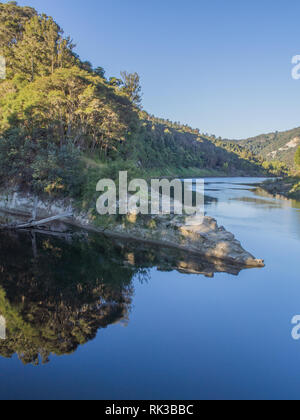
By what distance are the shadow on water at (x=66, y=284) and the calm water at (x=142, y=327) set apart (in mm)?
50

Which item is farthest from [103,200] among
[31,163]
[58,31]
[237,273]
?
[58,31]

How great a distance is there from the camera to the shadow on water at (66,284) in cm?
991

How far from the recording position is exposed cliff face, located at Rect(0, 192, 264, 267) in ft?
59.2

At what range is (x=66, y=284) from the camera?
14109 millimetres

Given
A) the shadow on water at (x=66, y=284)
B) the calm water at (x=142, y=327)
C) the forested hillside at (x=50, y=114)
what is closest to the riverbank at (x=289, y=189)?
the forested hillside at (x=50, y=114)

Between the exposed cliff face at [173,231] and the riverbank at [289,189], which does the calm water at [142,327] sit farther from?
→ the riverbank at [289,189]

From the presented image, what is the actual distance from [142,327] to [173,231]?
10.7 m

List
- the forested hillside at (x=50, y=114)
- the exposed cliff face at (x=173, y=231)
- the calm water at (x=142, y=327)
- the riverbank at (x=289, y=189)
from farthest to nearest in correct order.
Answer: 1. the riverbank at (x=289, y=189)
2. the forested hillside at (x=50, y=114)
3. the exposed cliff face at (x=173, y=231)
4. the calm water at (x=142, y=327)

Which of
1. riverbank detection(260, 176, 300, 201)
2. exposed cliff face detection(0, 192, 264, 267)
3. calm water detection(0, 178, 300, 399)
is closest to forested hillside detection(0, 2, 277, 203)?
exposed cliff face detection(0, 192, 264, 267)

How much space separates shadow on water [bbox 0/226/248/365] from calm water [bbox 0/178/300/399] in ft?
0.16

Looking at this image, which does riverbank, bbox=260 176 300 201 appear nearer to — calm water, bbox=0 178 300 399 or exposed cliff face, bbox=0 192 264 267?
exposed cliff face, bbox=0 192 264 267

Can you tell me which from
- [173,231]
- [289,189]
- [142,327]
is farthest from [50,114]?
[289,189]
